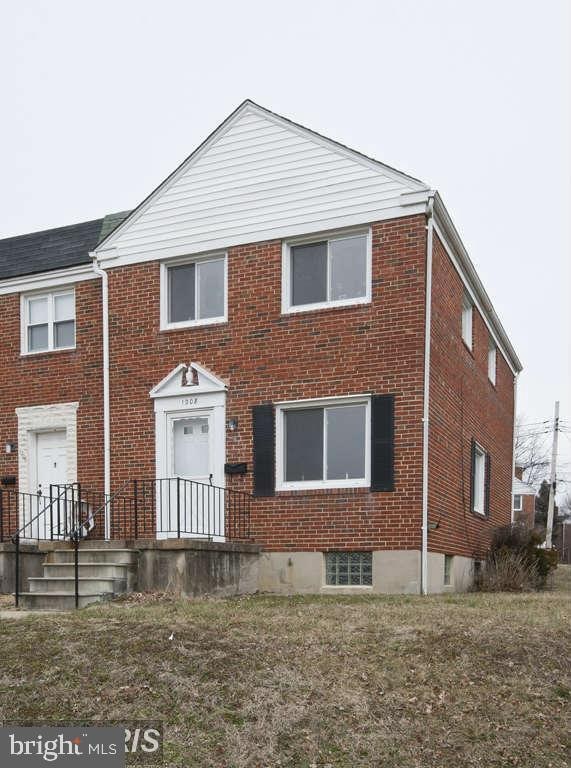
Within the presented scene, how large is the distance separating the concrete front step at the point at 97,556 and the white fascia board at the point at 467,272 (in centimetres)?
672

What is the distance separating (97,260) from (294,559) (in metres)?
6.40

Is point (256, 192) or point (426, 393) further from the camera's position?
point (256, 192)

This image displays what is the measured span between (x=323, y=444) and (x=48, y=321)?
6139mm

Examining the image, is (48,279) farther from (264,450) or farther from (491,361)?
(491,361)

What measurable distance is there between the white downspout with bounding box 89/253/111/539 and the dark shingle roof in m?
0.62

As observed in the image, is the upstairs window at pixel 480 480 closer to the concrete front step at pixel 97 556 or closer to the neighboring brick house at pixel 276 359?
the neighboring brick house at pixel 276 359

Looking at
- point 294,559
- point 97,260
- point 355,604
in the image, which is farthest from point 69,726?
point 97,260

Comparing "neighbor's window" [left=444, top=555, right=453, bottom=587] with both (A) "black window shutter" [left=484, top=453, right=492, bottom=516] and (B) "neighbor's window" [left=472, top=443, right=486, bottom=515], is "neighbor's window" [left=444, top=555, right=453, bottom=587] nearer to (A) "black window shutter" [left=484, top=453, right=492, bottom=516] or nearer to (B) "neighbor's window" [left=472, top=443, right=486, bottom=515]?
(B) "neighbor's window" [left=472, top=443, right=486, bottom=515]

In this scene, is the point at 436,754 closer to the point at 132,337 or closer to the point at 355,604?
the point at 355,604

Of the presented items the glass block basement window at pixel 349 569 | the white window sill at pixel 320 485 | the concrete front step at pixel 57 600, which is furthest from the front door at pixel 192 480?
the concrete front step at pixel 57 600

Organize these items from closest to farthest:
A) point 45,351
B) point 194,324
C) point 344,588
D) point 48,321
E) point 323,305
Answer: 1. point 344,588
2. point 323,305
3. point 194,324
4. point 45,351
5. point 48,321

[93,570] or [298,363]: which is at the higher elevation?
[298,363]

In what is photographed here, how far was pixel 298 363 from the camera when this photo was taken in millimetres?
12930

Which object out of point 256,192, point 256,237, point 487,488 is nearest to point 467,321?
point 487,488
